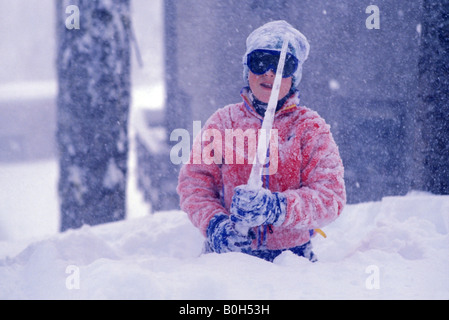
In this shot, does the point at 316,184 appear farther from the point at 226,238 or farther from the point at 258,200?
the point at 226,238

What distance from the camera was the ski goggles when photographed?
1993mm

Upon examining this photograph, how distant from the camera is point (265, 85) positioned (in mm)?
2025

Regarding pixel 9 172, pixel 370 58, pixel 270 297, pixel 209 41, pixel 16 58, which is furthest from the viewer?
pixel 16 58

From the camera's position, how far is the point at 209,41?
604cm

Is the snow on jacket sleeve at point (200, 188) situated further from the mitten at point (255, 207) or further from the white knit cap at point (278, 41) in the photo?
the white knit cap at point (278, 41)

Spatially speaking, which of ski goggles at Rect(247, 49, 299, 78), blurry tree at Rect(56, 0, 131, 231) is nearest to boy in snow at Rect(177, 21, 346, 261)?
ski goggles at Rect(247, 49, 299, 78)

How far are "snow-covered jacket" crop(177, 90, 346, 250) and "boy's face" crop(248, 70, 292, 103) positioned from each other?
0.19 feet

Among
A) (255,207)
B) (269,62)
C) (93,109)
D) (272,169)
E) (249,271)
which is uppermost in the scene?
(269,62)

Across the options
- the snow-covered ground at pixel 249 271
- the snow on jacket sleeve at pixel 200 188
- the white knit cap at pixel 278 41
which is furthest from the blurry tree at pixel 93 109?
the white knit cap at pixel 278 41

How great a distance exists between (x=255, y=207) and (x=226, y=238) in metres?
0.25

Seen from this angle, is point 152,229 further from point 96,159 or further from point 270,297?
point 270,297

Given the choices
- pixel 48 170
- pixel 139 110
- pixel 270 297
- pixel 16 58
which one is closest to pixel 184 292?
pixel 270 297

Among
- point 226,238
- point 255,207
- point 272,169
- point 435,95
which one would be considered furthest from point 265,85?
point 435,95

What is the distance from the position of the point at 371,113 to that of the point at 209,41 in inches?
99.8
